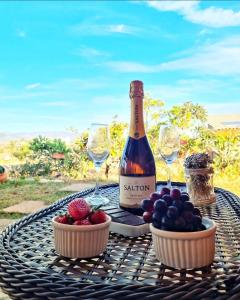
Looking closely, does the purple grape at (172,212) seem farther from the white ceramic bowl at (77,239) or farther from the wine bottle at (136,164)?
the wine bottle at (136,164)

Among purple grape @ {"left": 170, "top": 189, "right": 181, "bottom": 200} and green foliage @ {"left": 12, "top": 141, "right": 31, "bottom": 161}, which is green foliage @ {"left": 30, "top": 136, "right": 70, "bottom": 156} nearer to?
green foliage @ {"left": 12, "top": 141, "right": 31, "bottom": 161}

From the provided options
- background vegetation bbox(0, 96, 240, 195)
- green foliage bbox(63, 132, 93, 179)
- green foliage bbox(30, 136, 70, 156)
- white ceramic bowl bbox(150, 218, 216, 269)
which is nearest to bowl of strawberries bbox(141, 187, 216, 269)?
white ceramic bowl bbox(150, 218, 216, 269)

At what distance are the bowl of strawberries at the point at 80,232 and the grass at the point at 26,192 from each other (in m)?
1.87

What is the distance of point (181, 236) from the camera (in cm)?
57

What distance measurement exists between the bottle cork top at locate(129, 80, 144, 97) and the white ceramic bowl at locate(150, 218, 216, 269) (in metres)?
0.46

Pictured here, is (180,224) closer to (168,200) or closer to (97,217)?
(168,200)

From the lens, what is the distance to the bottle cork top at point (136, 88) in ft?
3.14

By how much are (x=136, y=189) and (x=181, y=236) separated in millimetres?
372

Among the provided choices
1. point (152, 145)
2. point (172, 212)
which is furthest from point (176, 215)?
point (152, 145)

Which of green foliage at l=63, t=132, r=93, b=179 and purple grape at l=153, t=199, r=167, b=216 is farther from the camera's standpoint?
green foliage at l=63, t=132, r=93, b=179

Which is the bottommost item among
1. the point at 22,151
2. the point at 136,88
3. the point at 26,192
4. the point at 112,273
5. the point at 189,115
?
the point at 26,192

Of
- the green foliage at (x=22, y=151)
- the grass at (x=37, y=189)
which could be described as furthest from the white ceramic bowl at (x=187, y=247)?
the green foliage at (x=22, y=151)

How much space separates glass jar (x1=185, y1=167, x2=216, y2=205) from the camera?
3.64 feet

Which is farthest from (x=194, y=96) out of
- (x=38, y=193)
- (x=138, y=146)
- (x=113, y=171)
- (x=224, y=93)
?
(x=138, y=146)
